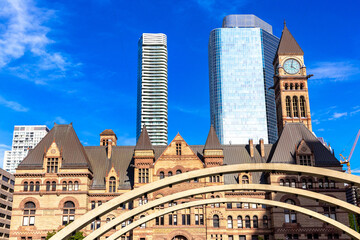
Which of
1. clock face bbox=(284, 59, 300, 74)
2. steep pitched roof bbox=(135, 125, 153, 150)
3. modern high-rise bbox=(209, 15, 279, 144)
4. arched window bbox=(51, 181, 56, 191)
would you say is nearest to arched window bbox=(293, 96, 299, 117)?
clock face bbox=(284, 59, 300, 74)

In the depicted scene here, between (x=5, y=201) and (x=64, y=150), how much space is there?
5178 cm

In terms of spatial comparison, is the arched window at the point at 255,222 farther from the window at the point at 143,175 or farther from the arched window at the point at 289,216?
the window at the point at 143,175

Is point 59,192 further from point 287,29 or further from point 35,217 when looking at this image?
point 287,29

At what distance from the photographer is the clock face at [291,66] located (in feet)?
263

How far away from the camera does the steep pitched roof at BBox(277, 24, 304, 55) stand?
81812 millimetres

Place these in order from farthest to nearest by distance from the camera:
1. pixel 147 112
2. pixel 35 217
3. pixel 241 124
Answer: pixel 147 112 < pixel 241 124 < pixel 35 217

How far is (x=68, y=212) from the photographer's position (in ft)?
190

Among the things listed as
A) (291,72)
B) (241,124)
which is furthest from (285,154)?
(241,124)

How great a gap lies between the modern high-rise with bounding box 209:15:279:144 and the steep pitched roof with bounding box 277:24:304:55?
3259 inches

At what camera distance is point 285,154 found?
203ft

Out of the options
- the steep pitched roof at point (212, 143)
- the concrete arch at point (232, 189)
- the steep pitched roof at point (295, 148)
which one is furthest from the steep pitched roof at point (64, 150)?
the concrete arch at point (232, 189)

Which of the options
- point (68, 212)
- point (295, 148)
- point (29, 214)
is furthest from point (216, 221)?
point (29, 214)

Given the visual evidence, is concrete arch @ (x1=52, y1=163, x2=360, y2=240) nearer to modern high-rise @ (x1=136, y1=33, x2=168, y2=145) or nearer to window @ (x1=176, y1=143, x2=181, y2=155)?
window @ (x1=176, y1=143, x2=181, y2=155)

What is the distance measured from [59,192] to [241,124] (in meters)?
117
